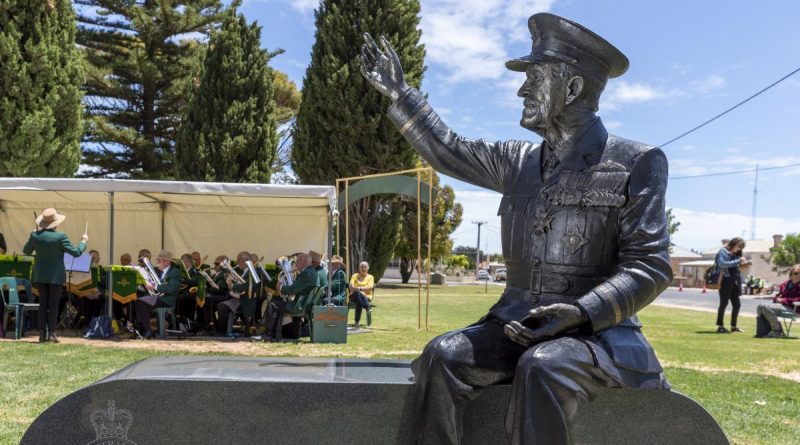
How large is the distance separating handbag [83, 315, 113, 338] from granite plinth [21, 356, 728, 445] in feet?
27.2

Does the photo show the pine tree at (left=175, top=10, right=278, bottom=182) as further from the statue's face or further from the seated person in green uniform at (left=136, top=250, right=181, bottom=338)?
the statue's face

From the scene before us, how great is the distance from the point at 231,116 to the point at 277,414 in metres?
21.4

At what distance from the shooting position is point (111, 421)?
2.74 metres

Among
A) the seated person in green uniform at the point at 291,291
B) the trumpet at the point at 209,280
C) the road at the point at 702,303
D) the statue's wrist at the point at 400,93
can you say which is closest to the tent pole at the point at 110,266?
the trumpet at the point at 209,280

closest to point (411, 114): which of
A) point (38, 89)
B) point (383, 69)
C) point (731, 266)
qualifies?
point (383, 69)

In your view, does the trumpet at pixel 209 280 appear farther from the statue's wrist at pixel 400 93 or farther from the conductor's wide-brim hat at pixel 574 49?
the conductor's wide-brim hat at pixel 574 49

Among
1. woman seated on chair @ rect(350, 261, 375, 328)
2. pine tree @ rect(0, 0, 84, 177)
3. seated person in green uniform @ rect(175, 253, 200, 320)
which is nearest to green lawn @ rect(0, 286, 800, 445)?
woman seated on chair @ rect(350, 261, 375, 328)

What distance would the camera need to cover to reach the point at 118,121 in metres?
25.8

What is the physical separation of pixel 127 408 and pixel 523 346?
165cm

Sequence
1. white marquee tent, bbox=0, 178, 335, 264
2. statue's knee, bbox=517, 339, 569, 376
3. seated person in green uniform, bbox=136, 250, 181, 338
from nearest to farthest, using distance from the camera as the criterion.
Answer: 1. statue's knee, bbox=517, 339, 569, 376
2. seated person in green uniform, bbox=136, 250, 181, 338
3. white marquee tent, bbox=0, 178, 335, 264

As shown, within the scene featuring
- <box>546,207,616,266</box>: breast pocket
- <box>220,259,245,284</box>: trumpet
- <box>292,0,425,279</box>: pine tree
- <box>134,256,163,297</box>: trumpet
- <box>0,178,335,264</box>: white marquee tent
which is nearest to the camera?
<box>546,207,616,266</box>: breast pocket

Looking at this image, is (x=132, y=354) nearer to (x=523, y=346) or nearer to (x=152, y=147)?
(x=523, y=346)

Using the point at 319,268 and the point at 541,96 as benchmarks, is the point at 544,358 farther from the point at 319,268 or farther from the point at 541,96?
the point at 319,268

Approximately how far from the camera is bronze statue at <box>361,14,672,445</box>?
7.36 ft
